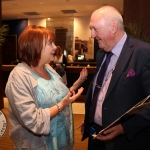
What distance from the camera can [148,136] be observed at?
1.60 meters

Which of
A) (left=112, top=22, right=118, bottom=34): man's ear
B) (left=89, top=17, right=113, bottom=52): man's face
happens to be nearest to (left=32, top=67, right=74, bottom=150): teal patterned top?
(left=89, top=17, right=113, bottom=52): man's face

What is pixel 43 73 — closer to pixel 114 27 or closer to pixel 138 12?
pixel 114 27

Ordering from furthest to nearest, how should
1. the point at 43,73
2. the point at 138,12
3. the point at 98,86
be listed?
the point at 138,12, the point at 43,73, the point at 98,86

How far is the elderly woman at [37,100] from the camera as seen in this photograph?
56.2 inches

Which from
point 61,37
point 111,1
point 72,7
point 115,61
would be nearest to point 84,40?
point 61,37

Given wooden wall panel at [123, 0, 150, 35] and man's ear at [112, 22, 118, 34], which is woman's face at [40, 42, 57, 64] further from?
wooden wall panel at [123, 0, 150, 35]

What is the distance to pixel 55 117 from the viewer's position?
1666 millimetres

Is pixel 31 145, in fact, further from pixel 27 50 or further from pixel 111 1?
pixel 111 1

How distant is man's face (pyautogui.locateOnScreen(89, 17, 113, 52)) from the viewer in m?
1.58

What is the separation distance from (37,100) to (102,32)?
2.31 ft

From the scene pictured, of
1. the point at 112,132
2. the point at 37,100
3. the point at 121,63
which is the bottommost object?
the point at 112,132

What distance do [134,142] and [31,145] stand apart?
757 mm

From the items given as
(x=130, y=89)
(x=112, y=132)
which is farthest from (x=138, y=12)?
(x=112, y=132)

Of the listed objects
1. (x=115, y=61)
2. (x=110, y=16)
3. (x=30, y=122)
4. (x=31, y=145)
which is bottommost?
(x=31, y=145)
